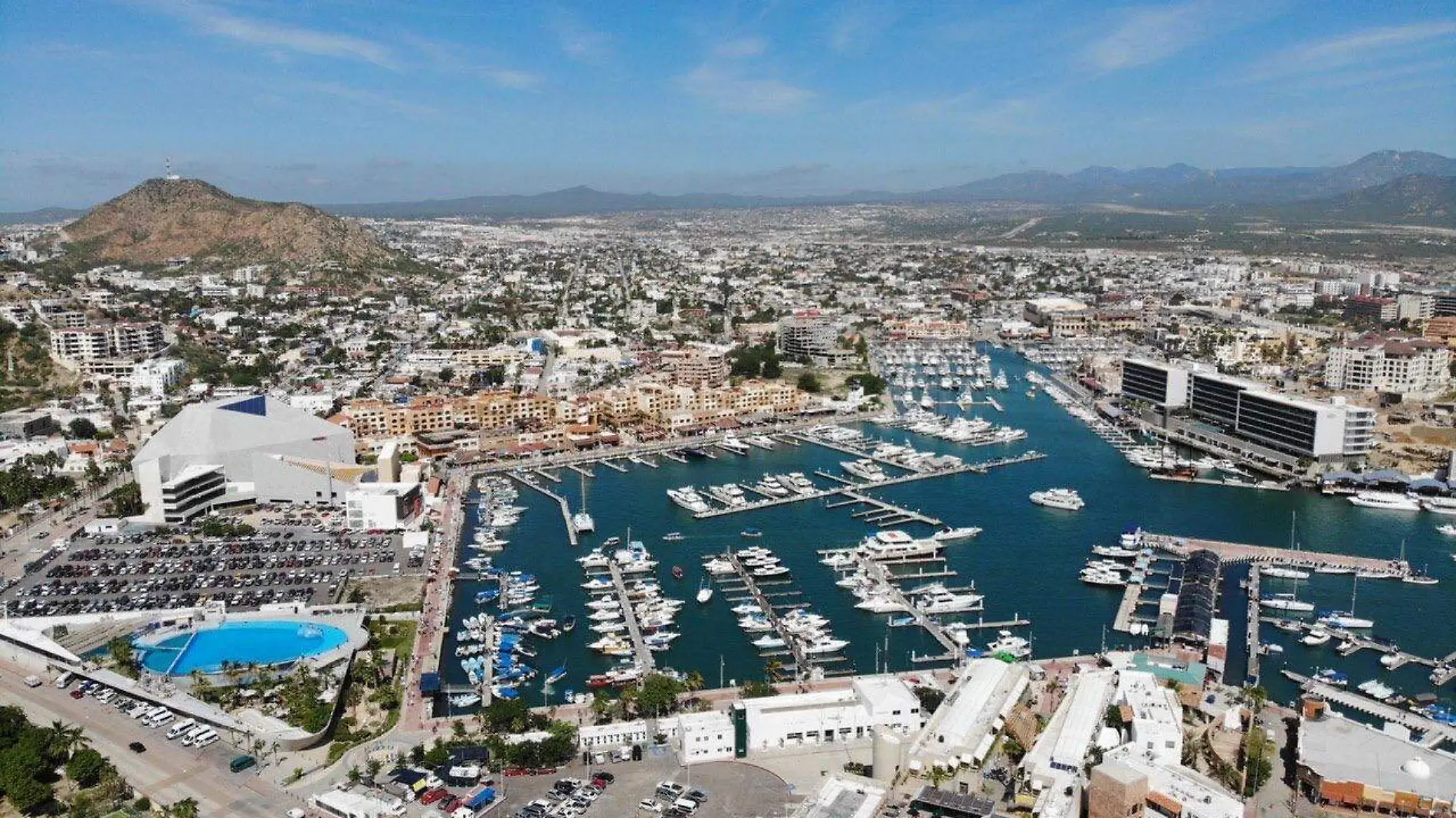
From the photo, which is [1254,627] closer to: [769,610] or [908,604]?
[908,604]

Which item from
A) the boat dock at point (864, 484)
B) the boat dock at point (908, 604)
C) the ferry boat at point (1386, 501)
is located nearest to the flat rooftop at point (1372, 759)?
the boat dock at point (908, 604)

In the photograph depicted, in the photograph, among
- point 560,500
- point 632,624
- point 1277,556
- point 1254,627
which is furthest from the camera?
point 560,500

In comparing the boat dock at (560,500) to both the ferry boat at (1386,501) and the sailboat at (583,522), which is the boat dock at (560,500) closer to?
the sailboat at (583,522)

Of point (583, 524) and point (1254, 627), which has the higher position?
point (583, 524)

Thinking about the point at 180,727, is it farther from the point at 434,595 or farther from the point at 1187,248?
the point at 1187,248

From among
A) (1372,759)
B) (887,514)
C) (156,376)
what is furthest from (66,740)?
(156,376)

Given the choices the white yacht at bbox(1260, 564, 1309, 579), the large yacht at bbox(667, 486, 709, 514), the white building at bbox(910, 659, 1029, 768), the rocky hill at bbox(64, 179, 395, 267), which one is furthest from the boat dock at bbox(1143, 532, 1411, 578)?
the rocky hill at bbox(64, 179, 395, 267)

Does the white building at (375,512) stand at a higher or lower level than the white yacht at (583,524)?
higher

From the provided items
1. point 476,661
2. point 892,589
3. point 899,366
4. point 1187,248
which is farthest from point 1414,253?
point 476,661
